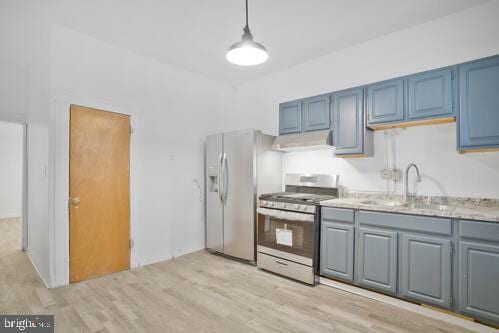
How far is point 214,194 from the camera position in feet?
12.8

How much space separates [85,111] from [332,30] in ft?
9.99

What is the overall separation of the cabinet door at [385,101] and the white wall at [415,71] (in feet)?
0.96

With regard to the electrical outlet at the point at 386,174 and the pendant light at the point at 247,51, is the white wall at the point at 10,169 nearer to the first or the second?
the pendant light at the point at 247,51

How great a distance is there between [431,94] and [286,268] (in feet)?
8.04

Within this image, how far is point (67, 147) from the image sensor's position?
2771 mm

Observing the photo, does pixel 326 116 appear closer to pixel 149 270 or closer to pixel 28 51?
pixel 149 270

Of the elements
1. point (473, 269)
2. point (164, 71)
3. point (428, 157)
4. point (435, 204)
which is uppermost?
point (164, 71)

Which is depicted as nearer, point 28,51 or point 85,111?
point 85,111

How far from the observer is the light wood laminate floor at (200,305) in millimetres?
2062

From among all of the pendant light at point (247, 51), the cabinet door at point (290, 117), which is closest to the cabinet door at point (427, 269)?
the cabinet door at point (290, 117)

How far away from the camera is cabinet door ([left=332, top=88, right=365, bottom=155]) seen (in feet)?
9.63

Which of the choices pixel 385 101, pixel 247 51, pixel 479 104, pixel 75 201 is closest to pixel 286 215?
pixel 385 101

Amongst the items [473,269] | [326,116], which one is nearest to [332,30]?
[326,116]

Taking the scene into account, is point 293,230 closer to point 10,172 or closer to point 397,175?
point 397,175
